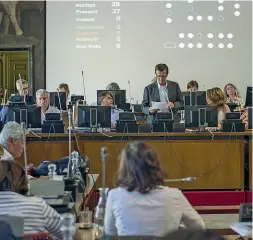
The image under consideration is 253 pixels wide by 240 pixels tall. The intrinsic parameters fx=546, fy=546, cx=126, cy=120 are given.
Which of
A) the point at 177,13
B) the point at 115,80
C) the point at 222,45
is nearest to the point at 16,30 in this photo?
the point at 115,80

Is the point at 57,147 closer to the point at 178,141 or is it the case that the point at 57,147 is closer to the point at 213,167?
the point at 178,141

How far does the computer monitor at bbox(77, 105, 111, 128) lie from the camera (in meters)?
6.11

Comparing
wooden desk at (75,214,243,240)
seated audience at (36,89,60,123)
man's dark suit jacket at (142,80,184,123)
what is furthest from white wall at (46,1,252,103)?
wooden desk at (75,214,243,240)

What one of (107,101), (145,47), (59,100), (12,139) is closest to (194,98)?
(107,101)

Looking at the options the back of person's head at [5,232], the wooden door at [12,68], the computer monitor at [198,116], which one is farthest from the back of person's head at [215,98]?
the back of person's head at [5,232]

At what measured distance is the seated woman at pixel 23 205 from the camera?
7.95ft

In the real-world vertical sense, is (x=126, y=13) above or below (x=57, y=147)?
above

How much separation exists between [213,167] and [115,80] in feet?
13.3

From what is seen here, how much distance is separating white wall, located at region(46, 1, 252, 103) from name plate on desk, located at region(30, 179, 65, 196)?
6658 mm

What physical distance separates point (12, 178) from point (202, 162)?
3636mm

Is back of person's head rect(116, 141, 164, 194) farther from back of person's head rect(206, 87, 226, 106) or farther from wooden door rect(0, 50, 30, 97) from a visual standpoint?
wooden door rect(0, 50, 30, 97)

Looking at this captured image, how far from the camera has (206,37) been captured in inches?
372

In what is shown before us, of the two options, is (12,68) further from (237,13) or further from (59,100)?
(237,13)

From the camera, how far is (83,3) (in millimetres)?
9383
